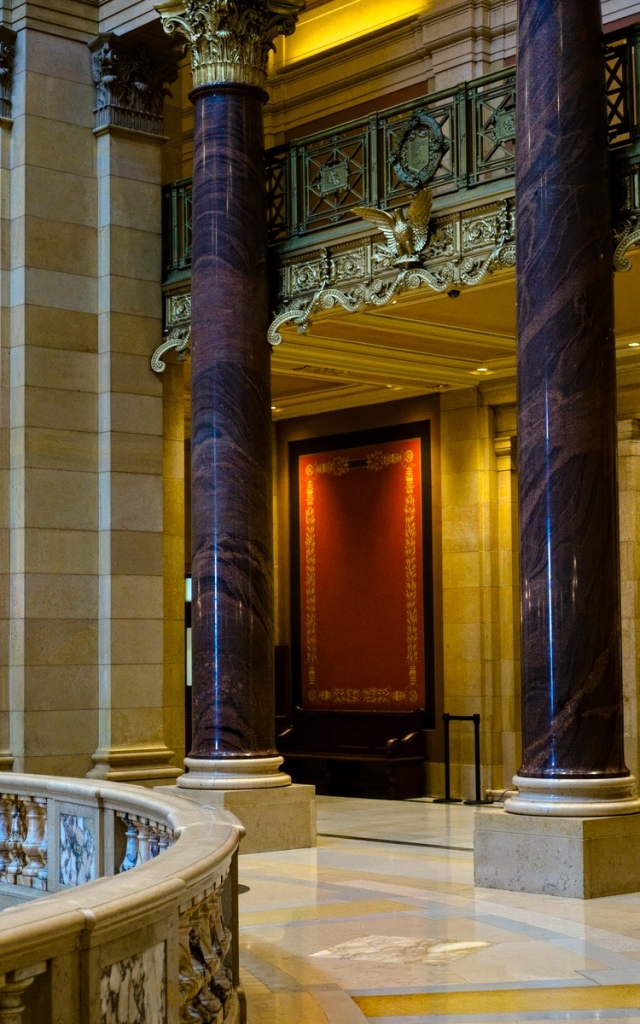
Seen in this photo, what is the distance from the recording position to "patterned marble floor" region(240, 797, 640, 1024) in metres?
5.98

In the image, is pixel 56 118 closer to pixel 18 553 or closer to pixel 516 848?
pixel 18 553

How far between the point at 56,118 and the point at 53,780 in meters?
7.09

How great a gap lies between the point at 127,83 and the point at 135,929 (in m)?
11.0

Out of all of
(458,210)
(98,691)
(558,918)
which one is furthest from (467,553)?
(558,918)

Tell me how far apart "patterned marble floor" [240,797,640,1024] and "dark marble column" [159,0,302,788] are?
119cm

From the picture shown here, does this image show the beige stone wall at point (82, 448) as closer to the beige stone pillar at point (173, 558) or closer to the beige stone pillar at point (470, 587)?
the beige stone pillar at point (173, 558)

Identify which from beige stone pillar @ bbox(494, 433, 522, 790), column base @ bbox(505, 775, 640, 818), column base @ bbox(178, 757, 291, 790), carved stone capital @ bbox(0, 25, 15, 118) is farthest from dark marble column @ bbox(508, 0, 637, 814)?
beige stone pillar @ bbox(494, 433, 522, 790)

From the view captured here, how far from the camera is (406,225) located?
430 inches

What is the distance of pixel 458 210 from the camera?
10664mm

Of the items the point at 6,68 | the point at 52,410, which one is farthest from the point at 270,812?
the point at 6,68

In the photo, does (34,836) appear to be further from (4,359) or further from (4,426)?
(4,359)

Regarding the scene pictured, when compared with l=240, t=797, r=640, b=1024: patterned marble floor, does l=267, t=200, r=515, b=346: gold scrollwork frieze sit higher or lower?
higher

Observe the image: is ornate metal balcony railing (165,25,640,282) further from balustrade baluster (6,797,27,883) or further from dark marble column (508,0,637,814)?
balustrade baluster (6,797,27,883)

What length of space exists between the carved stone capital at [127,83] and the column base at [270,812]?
614 cm
